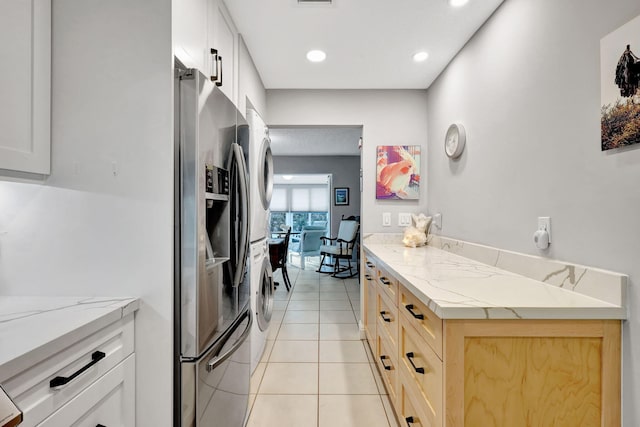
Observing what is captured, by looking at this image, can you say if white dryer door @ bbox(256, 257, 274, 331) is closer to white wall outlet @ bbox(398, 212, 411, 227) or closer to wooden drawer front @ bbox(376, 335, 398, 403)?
wooden drawer front @ bbox(376, 335, 398, 403)

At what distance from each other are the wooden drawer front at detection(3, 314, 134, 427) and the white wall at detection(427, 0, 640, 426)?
1661 mm

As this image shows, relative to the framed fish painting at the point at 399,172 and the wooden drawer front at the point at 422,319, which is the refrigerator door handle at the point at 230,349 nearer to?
the wooden drawer front at the point at 422,319

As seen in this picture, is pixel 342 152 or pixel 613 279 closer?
pixel 613 279

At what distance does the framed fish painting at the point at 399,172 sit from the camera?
291 cm

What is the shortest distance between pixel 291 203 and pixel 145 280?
766cm

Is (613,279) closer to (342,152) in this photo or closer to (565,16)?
(565,16)

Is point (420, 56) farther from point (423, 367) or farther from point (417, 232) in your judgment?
point (423, 367)

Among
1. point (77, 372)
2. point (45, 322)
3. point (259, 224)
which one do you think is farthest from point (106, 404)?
point (259, 224)

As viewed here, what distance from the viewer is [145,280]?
43.6 inches

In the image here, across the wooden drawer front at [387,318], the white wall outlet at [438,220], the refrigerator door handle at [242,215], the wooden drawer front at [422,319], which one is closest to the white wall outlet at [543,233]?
the wooden drawer front at [422,319]

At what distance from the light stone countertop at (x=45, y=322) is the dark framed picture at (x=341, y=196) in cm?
611

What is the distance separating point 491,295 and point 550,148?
0.74m

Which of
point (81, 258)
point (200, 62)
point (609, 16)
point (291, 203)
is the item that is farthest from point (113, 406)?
point (291, 203)

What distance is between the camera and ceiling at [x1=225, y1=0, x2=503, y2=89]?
1.77 m
